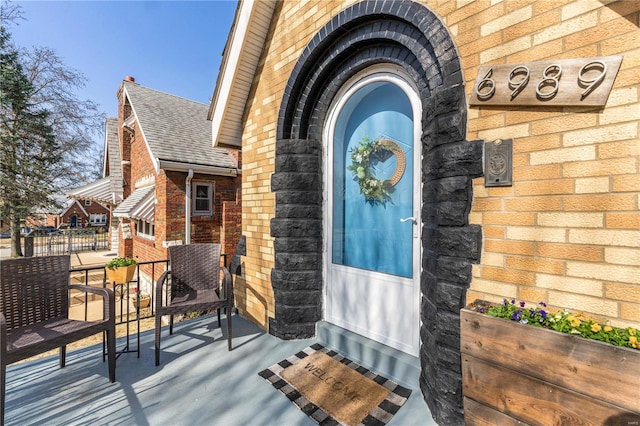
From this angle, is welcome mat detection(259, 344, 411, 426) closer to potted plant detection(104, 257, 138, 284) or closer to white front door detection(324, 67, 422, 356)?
white front door detection(324, 67, 422, 356)

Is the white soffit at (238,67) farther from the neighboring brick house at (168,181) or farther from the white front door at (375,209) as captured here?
the neighboring brick house at (168,181)

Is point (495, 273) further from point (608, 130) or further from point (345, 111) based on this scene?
point (345, 111)

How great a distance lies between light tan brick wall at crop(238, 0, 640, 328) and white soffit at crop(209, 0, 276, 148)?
2347mm

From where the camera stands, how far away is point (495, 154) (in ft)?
5.83

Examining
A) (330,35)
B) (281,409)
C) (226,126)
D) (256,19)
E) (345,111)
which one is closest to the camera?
(281,409)

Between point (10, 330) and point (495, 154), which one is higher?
point (495, 154)

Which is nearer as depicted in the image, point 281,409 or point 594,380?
point 594,380

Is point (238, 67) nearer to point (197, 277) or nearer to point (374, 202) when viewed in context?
point (374, 202)

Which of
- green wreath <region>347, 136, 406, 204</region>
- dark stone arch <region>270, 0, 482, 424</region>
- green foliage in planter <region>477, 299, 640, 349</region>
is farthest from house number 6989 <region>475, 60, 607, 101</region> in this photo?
green foliage in planter <region>477, 299, 640, 349</region>

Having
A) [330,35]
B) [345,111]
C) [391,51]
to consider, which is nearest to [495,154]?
[391,51]

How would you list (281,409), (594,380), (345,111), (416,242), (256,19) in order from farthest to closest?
1. (256,19)
2. (345,111)
3. (416,242)
4. (281,409)
5. (594,380)

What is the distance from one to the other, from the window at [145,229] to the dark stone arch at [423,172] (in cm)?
712

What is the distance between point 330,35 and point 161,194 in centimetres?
648

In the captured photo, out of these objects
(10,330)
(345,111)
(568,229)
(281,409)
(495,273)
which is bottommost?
(281,409)
